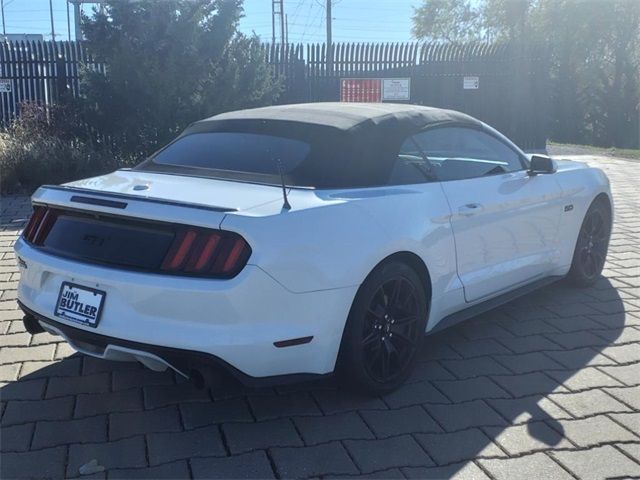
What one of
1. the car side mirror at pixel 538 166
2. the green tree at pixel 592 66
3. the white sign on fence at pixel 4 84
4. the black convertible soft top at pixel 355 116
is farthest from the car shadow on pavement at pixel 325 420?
the green tree at pixel 592 66

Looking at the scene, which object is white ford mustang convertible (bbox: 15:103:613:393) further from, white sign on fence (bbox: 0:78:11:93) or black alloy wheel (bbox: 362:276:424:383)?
white sign on fence (bbox: 0:78:11:93)

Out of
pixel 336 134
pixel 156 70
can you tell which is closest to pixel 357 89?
pixel 156 70

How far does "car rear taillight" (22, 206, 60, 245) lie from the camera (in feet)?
12.4

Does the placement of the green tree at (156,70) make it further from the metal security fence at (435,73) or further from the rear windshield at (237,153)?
the rear windshield at (237,153)

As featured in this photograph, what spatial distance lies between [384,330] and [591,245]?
2.81 m

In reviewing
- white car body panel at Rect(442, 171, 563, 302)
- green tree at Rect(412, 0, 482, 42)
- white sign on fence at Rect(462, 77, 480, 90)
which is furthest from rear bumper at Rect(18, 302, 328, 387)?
green tree at Rect(412, 0, 482, 42)

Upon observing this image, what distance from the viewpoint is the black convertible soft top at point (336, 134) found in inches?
152

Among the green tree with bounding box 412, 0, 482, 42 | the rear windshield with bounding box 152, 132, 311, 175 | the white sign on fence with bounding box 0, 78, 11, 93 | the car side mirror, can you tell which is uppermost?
the green tree with bounding box 412, 0, 482, 42

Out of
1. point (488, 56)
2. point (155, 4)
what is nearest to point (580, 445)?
point (155, 4)

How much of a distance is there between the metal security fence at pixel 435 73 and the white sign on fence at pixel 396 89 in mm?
164

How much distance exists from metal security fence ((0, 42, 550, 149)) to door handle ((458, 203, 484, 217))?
1098 centimetres

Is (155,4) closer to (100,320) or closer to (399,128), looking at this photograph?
(399,128)

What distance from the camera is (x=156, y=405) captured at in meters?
3.74

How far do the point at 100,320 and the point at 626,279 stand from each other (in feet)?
15.1
